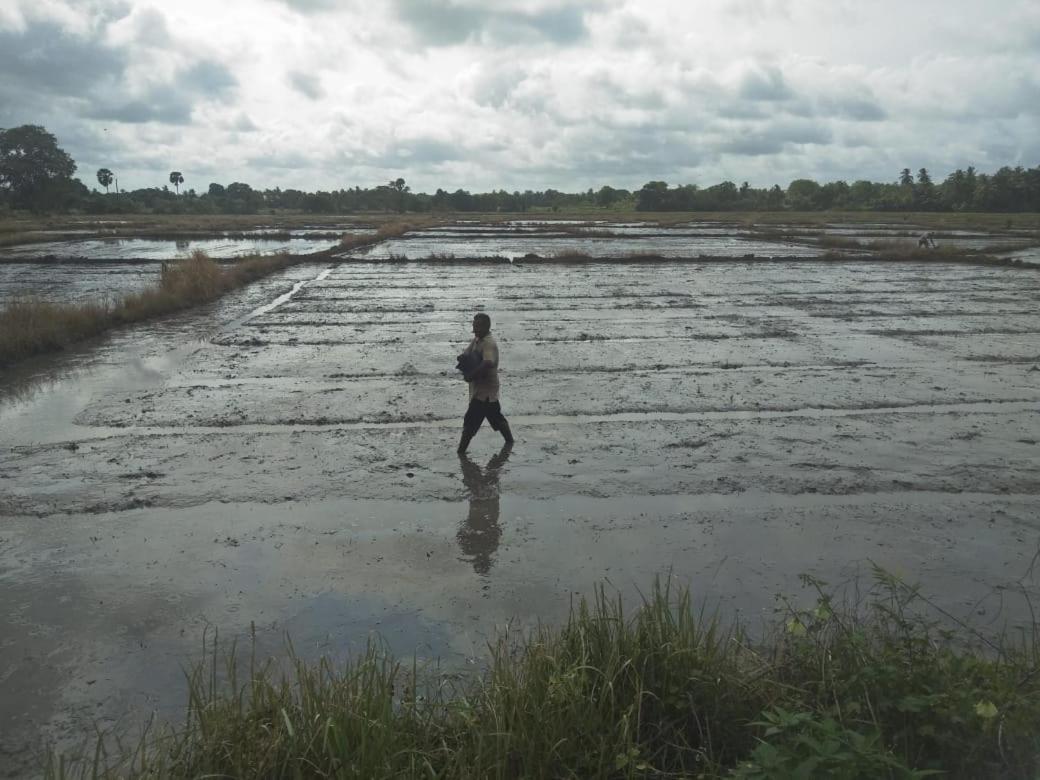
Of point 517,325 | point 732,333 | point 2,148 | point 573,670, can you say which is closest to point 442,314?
point 517,325

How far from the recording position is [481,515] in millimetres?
6191

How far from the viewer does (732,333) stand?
14672 mm

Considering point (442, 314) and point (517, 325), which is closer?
point (517, 325)

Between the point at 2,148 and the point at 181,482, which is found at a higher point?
the point at 2,148

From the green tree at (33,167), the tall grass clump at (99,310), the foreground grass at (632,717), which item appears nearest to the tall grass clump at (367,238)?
the tall grass clump at (99,310)

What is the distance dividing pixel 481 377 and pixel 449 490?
119cm

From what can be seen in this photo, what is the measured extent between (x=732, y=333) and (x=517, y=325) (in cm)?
449

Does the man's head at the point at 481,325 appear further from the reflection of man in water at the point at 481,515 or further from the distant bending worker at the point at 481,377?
the reflection of man in water at the point at 481,515

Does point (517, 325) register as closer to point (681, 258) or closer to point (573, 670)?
point (573, 670)

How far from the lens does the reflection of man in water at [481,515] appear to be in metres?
5.54

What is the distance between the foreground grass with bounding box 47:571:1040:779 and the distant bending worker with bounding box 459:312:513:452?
380 centimetres

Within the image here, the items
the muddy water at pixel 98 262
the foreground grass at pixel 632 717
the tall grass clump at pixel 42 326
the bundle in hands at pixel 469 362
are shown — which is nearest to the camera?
the foreground grass at pixel 632 717

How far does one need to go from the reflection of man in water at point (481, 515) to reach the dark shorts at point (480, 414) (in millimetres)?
332

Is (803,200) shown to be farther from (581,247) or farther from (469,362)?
(469,362)
